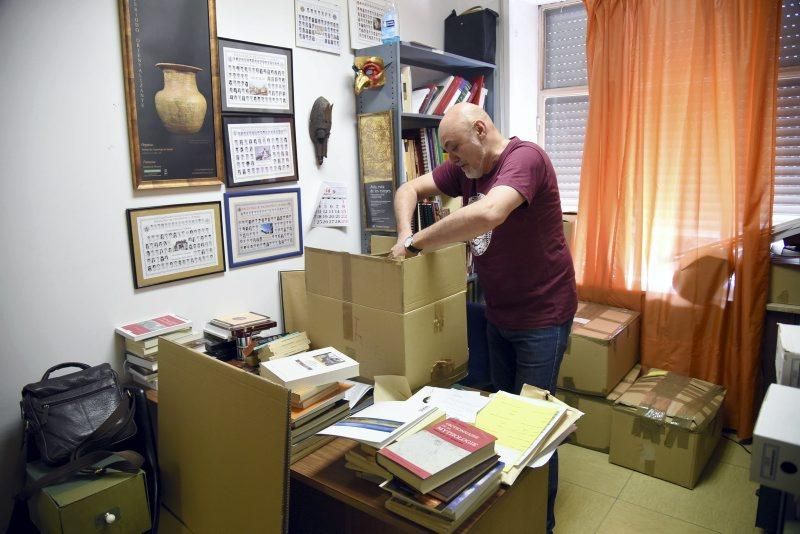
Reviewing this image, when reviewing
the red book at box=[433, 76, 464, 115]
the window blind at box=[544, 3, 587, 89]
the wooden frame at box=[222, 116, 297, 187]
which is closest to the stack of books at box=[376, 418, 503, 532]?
the wooden frame at box=[222, 116, 297, 187]

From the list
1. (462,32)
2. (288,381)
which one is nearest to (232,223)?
(288,381)

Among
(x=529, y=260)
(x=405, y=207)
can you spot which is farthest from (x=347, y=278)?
(x=529, y=260)

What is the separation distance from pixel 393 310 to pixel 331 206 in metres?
0.99

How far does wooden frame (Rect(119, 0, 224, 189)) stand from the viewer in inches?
69.2

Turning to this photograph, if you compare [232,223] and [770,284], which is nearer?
[232,223]

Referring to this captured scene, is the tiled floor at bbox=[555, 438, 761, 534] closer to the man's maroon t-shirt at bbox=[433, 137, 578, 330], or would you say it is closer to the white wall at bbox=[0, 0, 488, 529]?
the man's maroon t-shirt at bbox=[433, 137, 578, 330]

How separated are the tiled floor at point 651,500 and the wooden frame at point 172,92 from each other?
198 centimetres

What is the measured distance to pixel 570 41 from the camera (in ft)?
10.9

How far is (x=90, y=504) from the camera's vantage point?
1.35 m

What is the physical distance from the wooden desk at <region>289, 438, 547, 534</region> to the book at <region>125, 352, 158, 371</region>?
59 cm

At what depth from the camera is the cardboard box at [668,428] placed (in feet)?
7.73

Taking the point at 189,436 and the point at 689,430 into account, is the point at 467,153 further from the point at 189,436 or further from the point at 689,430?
the point at 689,430

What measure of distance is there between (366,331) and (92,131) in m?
1.06

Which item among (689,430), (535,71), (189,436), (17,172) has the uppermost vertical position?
(535,71)
